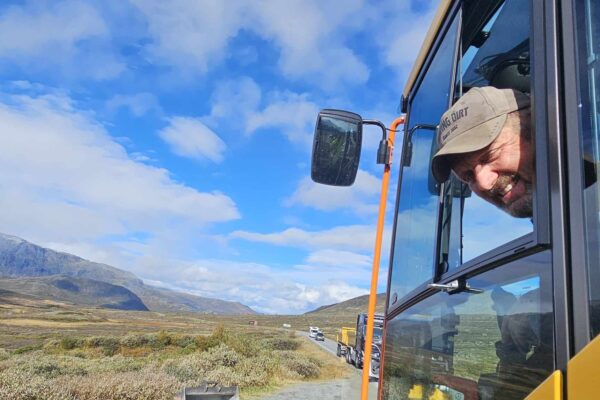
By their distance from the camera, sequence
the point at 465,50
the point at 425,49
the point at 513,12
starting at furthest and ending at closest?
1. the point at 425,49
2. the point at 465,50
3. the point at 513,12

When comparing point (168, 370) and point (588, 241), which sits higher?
point (588, 241)

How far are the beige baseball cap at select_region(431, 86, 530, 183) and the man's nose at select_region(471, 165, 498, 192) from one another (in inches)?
3.3

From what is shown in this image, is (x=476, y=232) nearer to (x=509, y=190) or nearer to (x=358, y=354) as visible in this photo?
(x=509, y=190)

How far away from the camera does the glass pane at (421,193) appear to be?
1.95 m

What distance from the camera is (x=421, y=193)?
221cm

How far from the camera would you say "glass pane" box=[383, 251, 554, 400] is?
1.05m

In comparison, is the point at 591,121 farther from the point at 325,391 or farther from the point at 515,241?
the point at 325,391

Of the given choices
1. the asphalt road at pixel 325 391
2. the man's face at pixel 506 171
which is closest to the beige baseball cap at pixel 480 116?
the man's face at pixel 506 171

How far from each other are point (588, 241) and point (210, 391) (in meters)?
5.05

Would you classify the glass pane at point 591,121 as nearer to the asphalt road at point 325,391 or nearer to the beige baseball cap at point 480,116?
the beige baseball cap at point 480,116

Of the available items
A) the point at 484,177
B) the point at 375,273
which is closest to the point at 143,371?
the point at 375,273

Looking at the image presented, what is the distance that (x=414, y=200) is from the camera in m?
2.36

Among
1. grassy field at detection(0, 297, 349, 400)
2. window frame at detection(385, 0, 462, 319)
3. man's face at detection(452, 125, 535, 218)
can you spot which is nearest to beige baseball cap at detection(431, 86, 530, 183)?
man's face at detection(452, 125, 535, 218)

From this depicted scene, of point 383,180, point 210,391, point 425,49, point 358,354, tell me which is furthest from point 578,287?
point 358,354
